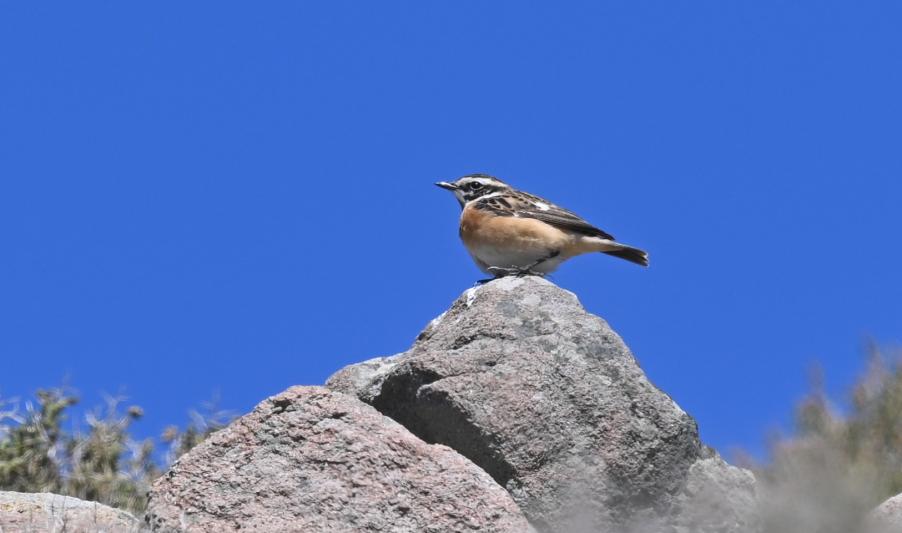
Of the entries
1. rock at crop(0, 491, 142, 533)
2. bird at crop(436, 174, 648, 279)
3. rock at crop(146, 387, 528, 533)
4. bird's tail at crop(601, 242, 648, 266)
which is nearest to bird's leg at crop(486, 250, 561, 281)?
bird at crop(436, 174, 648, 279)

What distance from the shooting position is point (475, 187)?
42.0 ft

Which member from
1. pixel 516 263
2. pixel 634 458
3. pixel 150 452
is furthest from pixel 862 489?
pixel 150 452

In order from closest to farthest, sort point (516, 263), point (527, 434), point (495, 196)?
point (527, 434) → point (516, 263) → point (495, 196)

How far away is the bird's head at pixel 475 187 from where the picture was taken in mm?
12695

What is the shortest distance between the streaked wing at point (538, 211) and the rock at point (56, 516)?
4725 millimetres

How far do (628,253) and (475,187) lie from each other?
1490mm

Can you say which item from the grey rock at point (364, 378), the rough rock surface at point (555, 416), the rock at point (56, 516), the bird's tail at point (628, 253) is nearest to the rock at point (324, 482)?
the rock at point (56, 516)

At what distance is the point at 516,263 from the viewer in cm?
1155

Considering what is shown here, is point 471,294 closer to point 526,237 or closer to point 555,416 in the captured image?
point 555,416

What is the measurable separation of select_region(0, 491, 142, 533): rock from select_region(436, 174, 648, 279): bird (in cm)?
420

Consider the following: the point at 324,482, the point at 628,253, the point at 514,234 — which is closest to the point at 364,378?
the point at 324,482

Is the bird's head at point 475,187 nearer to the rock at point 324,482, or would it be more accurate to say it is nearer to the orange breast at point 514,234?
the orange breast at point 514,234

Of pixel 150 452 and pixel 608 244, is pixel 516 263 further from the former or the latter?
pixel 150 452

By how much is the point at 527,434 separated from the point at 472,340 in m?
0.77
